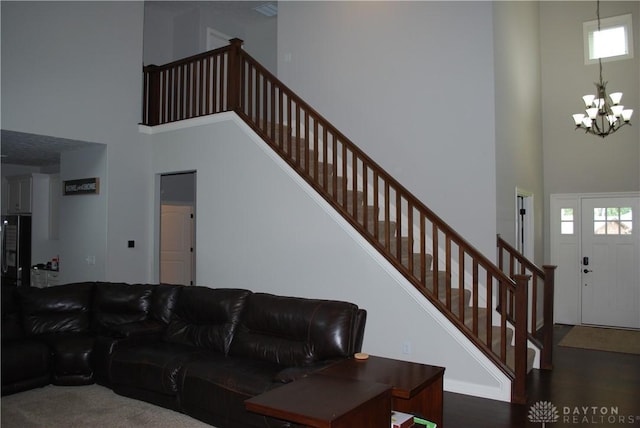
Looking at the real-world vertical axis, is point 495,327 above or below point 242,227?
below

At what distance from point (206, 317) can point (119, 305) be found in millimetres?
1167

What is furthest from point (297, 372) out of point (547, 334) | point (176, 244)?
point (176, 244)

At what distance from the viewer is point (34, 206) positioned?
7707mm

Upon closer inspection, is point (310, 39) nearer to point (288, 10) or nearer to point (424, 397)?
point (288, 10)

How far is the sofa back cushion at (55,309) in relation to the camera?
4.83 meters

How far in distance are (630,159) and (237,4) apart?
664 cm

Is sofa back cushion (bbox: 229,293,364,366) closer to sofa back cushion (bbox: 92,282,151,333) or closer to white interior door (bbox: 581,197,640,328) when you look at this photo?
sofa back cushion (bbox: 92,282,151,333)

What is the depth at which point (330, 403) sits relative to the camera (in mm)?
2420

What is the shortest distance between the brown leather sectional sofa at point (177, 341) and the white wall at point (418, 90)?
2.58 m

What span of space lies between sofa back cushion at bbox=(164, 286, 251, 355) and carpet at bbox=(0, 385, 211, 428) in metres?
0.62

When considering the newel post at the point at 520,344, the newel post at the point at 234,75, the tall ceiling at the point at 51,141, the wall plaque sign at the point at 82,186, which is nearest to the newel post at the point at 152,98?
the tall ceiling at the point at 51,141

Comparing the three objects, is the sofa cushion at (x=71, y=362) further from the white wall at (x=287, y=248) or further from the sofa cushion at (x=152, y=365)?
the white wall at (x=287, y=248)

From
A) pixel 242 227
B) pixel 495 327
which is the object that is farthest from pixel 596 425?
pixel 242 227

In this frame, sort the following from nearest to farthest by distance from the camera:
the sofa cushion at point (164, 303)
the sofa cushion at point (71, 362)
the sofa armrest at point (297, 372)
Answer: the sofa armrest at point (297, 372) → the sofa cushion at point (71, 362) → the sofa cushion at point (164, 303)
